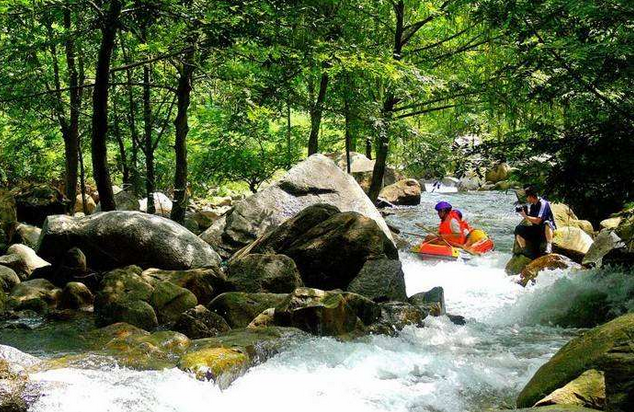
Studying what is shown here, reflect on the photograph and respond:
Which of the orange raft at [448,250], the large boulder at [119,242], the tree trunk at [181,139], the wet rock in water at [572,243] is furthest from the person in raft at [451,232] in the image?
the large boulder at [119,242]

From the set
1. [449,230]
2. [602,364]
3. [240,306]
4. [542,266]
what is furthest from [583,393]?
[449,230]

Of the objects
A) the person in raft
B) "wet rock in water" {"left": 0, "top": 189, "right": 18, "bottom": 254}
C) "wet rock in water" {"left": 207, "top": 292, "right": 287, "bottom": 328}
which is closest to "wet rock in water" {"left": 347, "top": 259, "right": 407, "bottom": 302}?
"wet rock in water" {"left": 207, "top": 292, "right": 287, "bottom": 328}

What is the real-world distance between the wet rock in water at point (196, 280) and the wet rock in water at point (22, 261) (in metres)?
2.25

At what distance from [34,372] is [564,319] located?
21.2 ft

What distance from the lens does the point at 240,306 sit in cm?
698

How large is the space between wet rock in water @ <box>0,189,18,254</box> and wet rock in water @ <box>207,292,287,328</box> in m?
5.77

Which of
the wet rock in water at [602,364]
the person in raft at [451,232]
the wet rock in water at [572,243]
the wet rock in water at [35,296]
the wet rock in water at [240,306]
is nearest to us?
the wet rock in water at [602,364]

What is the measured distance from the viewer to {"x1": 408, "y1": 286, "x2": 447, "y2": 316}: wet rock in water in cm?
782

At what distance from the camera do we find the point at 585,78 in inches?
242

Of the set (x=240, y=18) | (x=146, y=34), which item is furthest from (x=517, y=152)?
(x=146, y=34)

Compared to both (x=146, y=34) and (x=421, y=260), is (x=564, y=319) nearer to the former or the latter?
(x=421, y=260)

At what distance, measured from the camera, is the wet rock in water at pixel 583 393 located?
11.9ft

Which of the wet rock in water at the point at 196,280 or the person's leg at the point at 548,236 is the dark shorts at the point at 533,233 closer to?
the person's leg at the point at 548,236

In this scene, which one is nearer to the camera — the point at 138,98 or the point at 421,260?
the point at 421,260
